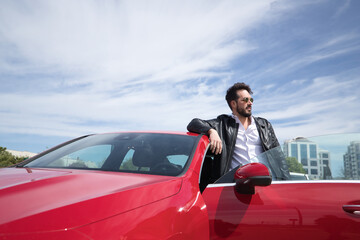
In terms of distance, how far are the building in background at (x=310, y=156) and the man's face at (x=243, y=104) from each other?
1.79 metres

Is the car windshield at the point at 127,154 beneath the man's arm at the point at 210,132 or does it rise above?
beneath

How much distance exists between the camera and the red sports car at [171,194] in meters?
1.24

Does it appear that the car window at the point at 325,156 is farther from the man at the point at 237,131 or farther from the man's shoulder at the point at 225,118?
the man's shoulder at the point at 225,118

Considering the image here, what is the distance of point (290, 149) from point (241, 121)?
5.90ft

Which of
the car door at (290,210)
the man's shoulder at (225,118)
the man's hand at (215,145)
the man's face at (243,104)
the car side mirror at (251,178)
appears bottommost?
the car door at (290,210)

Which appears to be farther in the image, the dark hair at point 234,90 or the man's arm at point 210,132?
the dark hair at point 234,90

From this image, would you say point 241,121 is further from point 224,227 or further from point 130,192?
point 130,192

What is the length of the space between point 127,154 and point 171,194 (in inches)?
34.1

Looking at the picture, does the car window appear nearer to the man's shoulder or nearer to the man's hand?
the man's hand

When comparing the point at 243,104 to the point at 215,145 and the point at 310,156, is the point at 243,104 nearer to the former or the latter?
the point at 215,145

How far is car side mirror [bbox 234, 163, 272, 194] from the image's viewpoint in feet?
6.28

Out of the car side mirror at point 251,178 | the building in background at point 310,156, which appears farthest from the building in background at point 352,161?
the car side mirror at point 251,178

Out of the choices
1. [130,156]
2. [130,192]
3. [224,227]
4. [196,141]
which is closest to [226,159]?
[196,141]

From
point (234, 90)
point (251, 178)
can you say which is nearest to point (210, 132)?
point (251, 178)
